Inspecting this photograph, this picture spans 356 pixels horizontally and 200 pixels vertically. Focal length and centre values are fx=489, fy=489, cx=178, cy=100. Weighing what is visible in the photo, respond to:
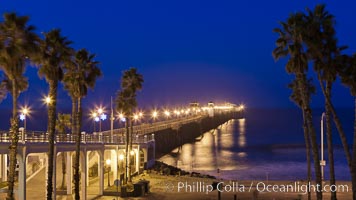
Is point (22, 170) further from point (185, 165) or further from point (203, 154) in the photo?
point (203, 154)

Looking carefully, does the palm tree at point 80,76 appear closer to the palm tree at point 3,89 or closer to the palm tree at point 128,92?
the palm tree at point 3,89

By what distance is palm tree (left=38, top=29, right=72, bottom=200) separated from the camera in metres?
25.0

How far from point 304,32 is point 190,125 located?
136281mm

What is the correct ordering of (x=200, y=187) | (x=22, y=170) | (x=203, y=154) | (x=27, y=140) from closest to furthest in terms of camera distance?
(x=22, y=170) < (x=27, y=140) < (x=200, y=187) < (x=203, y=154)

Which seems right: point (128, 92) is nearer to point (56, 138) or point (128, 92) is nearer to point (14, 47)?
point (56, 138)

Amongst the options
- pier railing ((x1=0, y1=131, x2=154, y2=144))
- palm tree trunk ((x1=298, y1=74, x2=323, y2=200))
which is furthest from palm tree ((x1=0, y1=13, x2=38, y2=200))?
palm tree trunk ((x1=298, y1=74, x2=323, y2=200))

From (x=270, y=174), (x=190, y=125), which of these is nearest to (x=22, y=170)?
(x=270, y=174)

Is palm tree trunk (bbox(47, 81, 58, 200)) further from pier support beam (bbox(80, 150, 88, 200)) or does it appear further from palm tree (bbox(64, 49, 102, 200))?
pier support beam (bbox(80, 150, 88, 200))

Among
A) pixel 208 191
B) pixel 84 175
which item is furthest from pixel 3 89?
pixel 208 191

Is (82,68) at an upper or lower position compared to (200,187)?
upper

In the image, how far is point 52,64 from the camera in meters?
25.1

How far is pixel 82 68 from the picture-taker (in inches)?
1224

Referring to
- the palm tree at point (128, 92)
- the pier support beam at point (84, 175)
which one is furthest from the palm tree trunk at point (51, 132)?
the palm tree at point (128, 92)

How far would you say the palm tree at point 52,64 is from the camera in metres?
25.0
